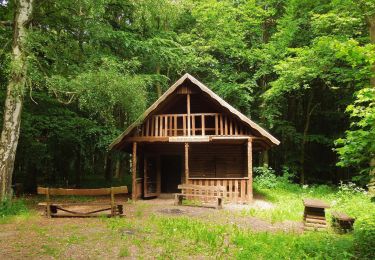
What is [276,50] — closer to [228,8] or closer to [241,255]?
[228,8]

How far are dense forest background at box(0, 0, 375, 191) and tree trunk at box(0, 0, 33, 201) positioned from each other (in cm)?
41

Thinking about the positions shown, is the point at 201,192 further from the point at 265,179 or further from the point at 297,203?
the point at 265,179

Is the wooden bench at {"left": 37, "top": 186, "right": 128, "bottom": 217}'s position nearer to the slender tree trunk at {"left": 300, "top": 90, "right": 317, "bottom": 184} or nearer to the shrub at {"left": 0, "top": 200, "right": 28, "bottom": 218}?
the shrub at {"left": 0, "top": 200, "right": 28, "bottom": 218}

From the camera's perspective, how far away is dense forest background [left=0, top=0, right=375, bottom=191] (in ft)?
41.4

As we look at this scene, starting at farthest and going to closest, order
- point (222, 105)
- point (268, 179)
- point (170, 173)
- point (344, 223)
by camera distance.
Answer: point (268, 179)
point (170, 173)
point (222, 105)
point (344, 223)

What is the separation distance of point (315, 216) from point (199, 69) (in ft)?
54.3

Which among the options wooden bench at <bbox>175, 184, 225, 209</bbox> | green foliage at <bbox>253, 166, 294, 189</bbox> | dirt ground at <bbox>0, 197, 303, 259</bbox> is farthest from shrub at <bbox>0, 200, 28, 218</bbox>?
green foliage at <bbox>253, 166, 294, 189</bbox>

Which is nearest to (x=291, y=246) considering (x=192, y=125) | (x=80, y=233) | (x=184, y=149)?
(x=80, y=233)

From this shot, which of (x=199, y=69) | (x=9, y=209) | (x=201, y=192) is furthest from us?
(x=199, y=69)

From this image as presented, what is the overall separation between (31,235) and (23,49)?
6.58m

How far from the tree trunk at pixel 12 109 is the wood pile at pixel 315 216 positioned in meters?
10.1

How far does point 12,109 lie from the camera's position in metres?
12.1

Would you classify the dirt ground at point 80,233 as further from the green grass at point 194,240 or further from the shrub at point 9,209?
the shrub at point 9,209

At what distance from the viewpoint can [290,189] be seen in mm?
21562
